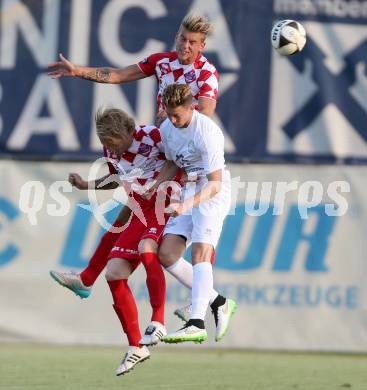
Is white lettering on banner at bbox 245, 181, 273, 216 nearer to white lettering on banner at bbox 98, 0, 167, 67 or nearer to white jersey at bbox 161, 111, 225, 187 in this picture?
white lettering on banner at bbox 98, 0, 167, 67

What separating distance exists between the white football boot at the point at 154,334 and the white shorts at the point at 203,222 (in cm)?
66

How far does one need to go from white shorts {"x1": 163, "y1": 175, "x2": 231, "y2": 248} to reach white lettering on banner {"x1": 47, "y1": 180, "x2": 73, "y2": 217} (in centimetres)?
388

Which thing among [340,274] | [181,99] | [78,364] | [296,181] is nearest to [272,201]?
[296,181]

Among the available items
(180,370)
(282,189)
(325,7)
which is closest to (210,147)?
(180,370)

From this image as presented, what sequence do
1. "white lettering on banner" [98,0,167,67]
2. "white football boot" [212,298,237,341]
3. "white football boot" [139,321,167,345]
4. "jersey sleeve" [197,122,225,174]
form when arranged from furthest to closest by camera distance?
"white lettering on banner" [98,0,167,67]
"white football boot" [212,298,237,341]
"jersey sleeve" [197,122,225,174]
"white football boot" [139,321,167,345]

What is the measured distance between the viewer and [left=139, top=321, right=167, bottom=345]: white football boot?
7.11 metres

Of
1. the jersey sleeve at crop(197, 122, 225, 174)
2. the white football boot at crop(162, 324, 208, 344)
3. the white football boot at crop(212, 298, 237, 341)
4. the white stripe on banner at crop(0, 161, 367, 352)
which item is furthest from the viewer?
the white stripe on banner at crop(0, 161, 367, 352)

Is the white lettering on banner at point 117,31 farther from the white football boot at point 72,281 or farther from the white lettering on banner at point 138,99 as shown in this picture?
the white football boot at point 72,281

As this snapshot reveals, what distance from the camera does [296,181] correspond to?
11.3m

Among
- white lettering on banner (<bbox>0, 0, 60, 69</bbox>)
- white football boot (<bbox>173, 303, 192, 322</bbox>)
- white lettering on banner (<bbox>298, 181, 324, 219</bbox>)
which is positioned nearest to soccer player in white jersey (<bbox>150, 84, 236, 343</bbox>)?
white football boot (<bbox>173, 303, 192, 322</bbox>)

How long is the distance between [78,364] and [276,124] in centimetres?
353

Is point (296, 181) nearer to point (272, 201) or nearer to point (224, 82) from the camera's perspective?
point (272, 201)

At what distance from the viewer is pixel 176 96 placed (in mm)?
6918

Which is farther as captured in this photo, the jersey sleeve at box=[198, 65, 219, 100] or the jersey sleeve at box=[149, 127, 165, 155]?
the jersey sleeve at box=[198, 65, 219, 100]
